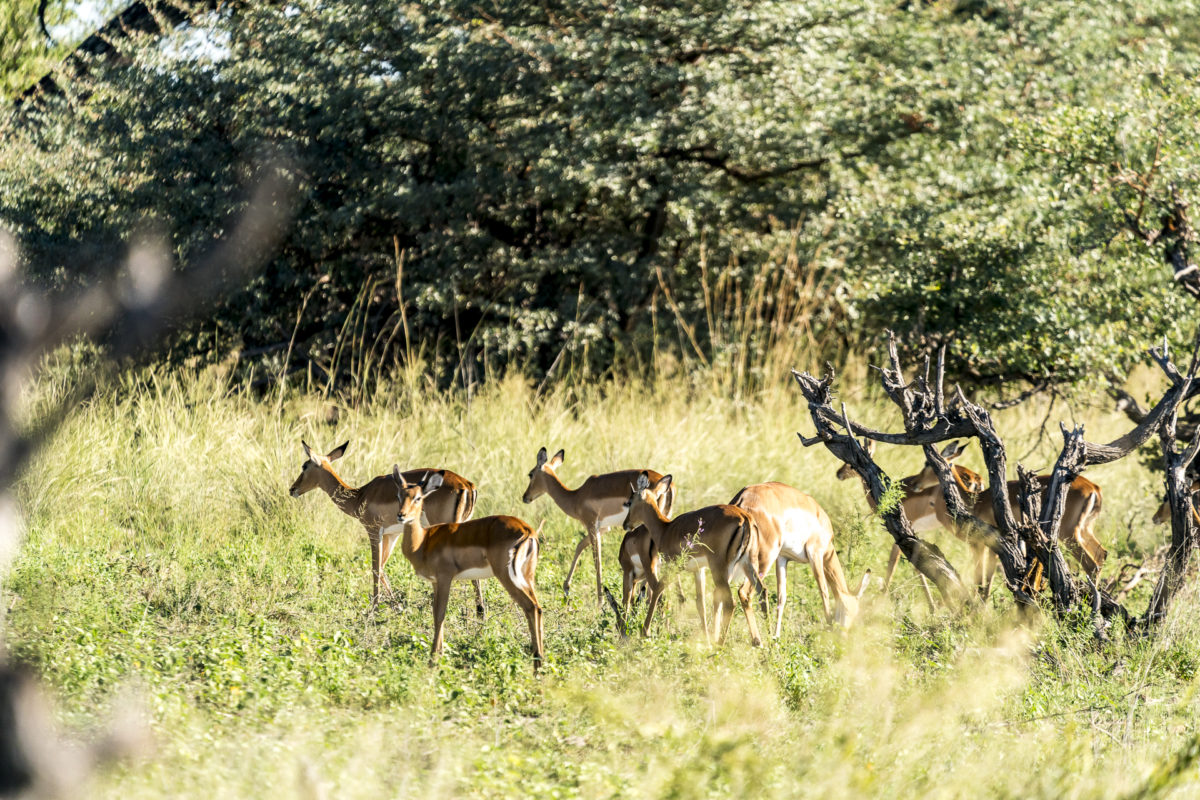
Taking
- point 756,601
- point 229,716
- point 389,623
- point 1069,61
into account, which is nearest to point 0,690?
point 229,716

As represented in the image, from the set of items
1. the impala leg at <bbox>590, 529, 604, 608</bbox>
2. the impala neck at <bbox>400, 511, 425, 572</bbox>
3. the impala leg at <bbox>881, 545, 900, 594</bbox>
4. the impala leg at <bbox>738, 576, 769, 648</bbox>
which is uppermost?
the impala neck at <bbox>400, 511, 425, 572</bbox>

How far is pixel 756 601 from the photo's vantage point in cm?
714

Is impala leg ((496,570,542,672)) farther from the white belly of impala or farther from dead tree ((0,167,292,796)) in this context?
dead tree ((0,167,292,796))

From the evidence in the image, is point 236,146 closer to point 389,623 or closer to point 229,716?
point 389,623

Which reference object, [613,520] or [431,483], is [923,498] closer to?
[613,520]

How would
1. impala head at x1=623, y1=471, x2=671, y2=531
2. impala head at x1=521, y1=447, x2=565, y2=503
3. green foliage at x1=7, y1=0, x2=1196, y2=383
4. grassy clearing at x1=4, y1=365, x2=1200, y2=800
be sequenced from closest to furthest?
grassy clearing at x1=4, y1=365, x2=1200, y2=800 → impala head at x1=623, y1=471, x2=671, y2=531 → impala head at x1=521, y1=447, x2=565, y2=503 → green foliage at x1=7, y1=0, x2=1196, y2=383

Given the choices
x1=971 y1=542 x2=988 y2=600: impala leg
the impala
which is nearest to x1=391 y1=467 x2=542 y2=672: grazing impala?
the impala

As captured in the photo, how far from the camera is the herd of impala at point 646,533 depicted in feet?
18.2

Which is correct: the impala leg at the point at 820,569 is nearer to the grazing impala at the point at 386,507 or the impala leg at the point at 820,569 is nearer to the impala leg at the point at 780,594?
the impala leg at the point at 780,594

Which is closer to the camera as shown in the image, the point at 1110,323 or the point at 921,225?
the point at 1110,323

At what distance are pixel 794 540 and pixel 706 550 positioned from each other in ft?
2.43

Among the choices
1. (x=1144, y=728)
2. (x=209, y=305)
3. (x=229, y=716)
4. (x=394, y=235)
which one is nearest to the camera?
(x=229, y=716)

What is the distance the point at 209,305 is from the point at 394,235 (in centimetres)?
204

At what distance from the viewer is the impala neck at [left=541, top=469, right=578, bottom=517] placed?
7180 millimetres
